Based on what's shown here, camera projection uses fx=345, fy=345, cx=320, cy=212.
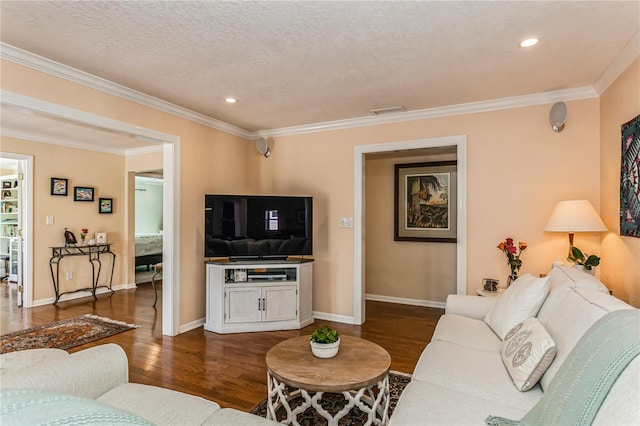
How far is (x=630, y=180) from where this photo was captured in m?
2.45

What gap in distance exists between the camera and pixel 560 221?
2.94 meters

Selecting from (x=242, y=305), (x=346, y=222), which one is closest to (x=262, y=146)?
(x=346, y=222)

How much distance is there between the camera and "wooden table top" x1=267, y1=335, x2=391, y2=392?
5.97 ft

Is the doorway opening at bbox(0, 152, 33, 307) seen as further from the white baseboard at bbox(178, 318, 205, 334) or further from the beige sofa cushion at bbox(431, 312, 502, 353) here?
the beige sofa cushion at bbox(431, 312, 502, 353)

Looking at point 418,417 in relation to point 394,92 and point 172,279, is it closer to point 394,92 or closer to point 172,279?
point 394,92

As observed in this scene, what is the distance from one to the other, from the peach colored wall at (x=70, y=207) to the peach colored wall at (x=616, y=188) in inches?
267

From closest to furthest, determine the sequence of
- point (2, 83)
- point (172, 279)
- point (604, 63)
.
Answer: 1. point (2, 83)
2. point (604, 63)
3. point (172, 279)

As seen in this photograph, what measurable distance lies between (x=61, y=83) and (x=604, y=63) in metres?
4.25

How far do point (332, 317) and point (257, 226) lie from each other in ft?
4.89

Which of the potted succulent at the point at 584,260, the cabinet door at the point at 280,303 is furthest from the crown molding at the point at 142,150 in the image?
the potted succulent at the point at 584,260

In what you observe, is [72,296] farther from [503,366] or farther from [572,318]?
[572,318]

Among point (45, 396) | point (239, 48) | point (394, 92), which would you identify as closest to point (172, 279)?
point (239, 48)

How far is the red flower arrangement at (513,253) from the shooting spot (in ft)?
10.7

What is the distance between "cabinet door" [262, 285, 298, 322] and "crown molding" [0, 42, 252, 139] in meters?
2.15
